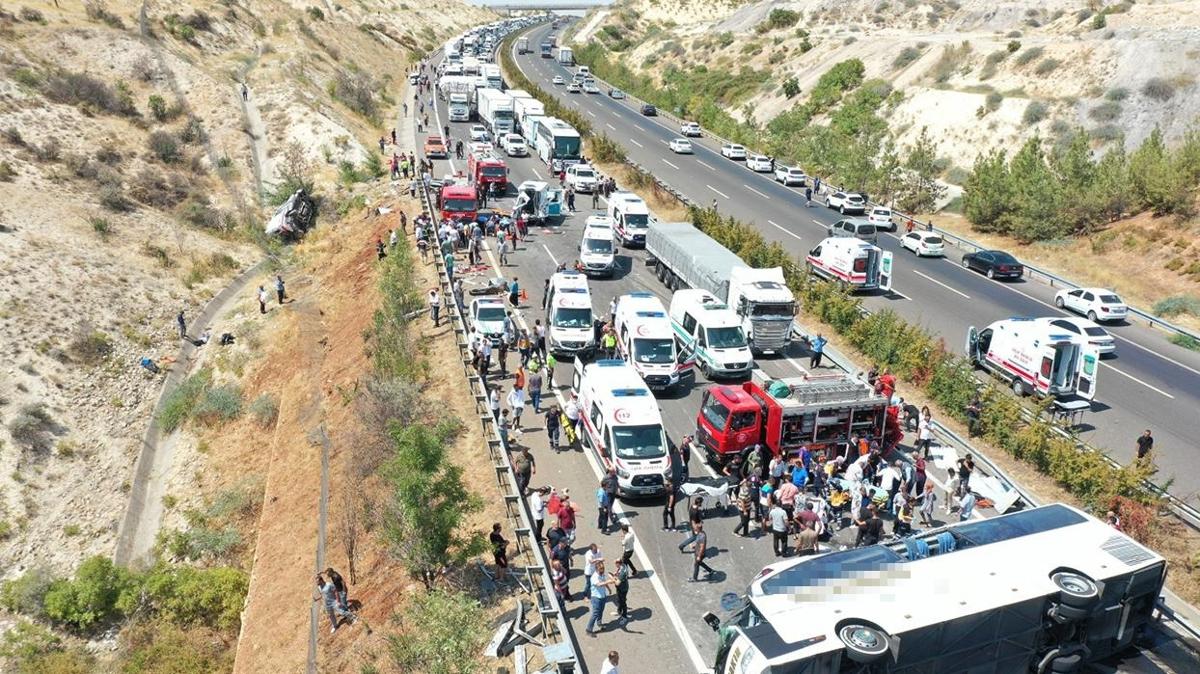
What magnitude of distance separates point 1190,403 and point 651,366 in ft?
57.5

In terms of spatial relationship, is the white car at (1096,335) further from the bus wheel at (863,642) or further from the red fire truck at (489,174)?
the red fire truck at (489,174)

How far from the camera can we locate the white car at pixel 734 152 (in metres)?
66.1

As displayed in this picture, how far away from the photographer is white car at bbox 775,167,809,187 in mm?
58688

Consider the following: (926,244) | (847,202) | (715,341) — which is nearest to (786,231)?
(847,202)

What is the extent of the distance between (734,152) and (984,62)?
2248 centimetres

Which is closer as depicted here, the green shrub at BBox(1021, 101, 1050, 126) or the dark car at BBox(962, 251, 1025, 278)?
the dark car at BBox(962, 251, 1025, 278)

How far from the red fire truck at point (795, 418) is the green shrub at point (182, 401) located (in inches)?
944

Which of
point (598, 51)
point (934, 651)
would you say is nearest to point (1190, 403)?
point (934, 651)

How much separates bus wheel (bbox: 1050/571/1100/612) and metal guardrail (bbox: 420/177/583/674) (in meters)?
7.56

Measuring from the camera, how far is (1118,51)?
5906 cm

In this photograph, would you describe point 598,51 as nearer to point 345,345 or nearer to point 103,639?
point 345,345

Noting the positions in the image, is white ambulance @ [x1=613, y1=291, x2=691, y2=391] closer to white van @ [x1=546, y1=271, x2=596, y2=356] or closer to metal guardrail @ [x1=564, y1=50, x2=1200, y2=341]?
white van @ [x1=546, y1=271, x2=596, y2=356]

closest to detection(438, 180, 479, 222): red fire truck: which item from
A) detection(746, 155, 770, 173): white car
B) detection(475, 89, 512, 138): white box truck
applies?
detection(475, 89, 512, 138): white box truck

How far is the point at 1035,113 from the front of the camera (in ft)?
186
